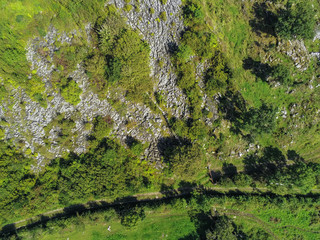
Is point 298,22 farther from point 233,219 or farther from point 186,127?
point 233,219

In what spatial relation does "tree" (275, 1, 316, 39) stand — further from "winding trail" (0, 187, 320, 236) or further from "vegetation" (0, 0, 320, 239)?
"winding trail" (0, 187, 320, 236)

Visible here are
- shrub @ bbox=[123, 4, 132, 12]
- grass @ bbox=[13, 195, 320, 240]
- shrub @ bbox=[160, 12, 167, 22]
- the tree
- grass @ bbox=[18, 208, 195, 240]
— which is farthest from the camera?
grass @ bbox=[18, 208, 195, 240]

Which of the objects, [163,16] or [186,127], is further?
[186,127]

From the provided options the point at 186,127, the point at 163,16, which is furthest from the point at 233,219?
the point at 163,16

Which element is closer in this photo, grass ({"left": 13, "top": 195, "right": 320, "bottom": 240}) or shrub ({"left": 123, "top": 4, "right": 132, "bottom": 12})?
shrub ({"left": 123, "top": 4, "right": 132, "bottom": 12})

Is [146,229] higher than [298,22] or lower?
lower

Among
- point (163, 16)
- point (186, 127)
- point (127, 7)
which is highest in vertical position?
point (127, 7)

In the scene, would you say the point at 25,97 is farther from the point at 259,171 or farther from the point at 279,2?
the point at 279,2

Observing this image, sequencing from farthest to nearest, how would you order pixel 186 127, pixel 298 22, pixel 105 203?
pixel 105 203, pixel 186 127, pixel 298 22

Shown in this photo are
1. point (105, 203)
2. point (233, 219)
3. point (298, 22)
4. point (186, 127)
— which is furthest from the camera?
point (233, 219)

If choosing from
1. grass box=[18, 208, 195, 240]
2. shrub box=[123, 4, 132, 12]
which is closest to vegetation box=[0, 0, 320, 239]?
grass box=[18, 208, 195, 240]

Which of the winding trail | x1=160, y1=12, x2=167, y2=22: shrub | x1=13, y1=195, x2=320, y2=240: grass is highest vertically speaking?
x1=160, y1=12, x2=167, y2=22: shrub

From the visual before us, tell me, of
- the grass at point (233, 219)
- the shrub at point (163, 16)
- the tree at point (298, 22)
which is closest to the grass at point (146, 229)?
the grass at point (233, 219)

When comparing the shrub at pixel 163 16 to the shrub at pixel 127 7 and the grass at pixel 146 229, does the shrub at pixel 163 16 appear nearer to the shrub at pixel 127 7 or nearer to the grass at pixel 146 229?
the shrub at pixel 127 7
